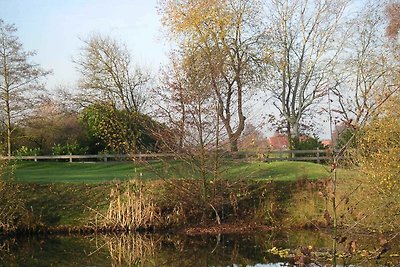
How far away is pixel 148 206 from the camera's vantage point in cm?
2002

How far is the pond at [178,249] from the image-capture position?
15172mm

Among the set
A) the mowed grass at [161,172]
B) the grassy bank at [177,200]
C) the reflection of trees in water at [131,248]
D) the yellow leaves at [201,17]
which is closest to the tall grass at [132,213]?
the grassy bank at [177,200]

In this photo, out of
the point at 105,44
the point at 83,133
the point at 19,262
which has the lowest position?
the point at 19,262

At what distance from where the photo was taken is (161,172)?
70.1ft

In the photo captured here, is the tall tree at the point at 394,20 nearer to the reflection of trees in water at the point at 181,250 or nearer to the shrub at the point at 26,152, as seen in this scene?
the reflection of trees in water at the point at 181,250

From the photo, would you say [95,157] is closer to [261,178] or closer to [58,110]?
[58,110]

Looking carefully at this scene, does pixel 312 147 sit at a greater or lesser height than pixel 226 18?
lesser

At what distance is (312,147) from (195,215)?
37.9 feet

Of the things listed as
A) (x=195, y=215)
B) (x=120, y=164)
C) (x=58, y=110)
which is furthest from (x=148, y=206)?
(x=58, y=110)

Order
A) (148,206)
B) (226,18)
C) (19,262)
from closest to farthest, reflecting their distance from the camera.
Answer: (19,262)
(148,206)
(226,18)

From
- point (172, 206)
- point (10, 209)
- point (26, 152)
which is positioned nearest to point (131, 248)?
point (172, 206)

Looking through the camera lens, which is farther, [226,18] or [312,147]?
[226,18]

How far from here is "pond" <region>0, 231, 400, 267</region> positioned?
15172mm

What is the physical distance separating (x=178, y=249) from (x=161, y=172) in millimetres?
4653
